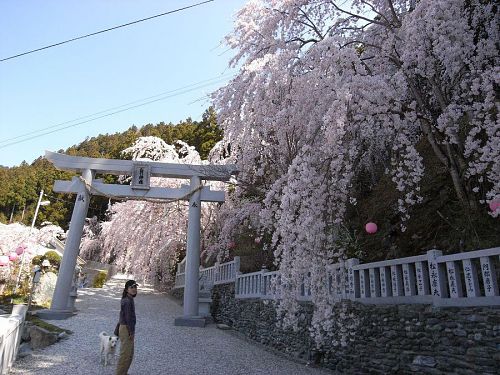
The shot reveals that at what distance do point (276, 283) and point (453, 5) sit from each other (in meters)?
5.00

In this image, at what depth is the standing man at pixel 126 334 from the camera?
191 inches

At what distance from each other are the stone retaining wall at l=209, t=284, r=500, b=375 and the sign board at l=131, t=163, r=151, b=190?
6714 mm

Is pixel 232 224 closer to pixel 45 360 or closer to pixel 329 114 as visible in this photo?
pixel 45 360

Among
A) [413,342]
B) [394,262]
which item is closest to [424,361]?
[413,342]

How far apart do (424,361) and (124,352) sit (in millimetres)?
3958

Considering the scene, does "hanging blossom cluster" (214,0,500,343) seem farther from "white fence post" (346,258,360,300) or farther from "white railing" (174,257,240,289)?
"white railing" (174,257,240,289)

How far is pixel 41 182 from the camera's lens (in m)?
42.5

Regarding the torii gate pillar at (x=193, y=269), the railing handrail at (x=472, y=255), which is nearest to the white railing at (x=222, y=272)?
the torii gate pillar at (x=193, y=269)

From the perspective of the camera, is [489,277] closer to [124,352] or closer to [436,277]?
[436,277]

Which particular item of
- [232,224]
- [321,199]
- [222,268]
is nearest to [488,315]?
[321,199]

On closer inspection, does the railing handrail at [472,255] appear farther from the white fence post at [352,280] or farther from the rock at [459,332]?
the white fence post at [352,280]

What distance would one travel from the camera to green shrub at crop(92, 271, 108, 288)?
21.1 meters

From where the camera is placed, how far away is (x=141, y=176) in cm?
1152

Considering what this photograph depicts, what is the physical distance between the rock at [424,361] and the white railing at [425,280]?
677mm
